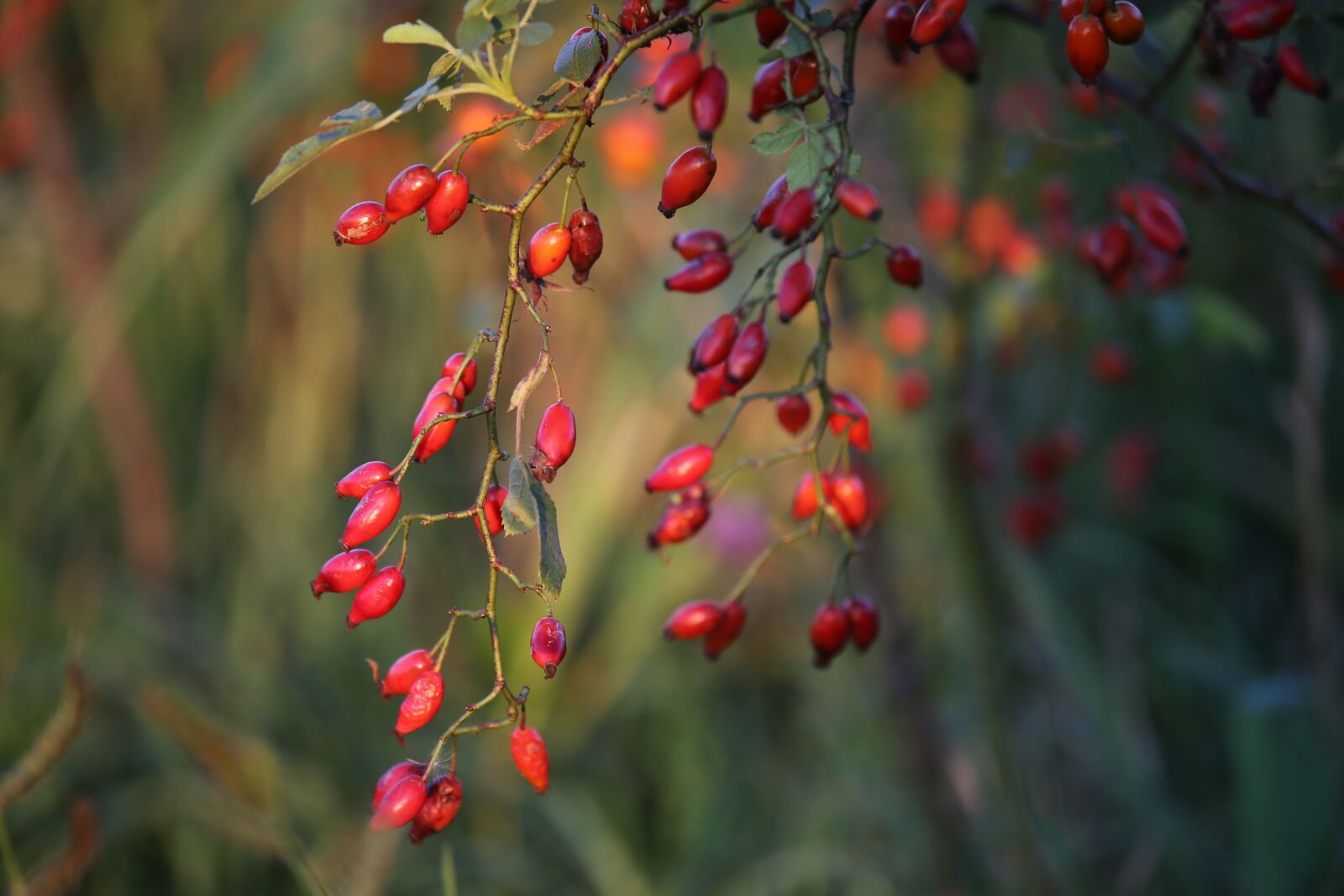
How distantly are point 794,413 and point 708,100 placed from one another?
206 millimetres

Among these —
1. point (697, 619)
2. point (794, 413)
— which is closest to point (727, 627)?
point (697, 619)

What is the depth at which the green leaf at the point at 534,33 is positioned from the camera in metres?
0.39

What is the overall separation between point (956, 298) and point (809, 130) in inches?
23.7

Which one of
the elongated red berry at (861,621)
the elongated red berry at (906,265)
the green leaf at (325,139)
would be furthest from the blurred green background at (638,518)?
the green leaf at (325,139)

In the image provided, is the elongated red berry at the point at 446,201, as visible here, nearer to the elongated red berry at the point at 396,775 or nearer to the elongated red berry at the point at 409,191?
the elongated red berry at the point at 409,191

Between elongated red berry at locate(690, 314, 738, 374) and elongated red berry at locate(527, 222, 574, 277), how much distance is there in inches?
3.3

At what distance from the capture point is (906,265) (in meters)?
0.51

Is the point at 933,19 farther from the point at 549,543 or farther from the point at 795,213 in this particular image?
the point at 549,543

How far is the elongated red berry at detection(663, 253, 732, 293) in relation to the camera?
0.50 meters

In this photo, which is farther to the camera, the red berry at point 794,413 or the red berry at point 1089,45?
the red berry at point 794,413

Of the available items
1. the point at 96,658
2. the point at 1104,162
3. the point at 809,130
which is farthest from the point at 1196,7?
the point at 96,658

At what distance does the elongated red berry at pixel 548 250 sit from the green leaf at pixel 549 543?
0.27 ft

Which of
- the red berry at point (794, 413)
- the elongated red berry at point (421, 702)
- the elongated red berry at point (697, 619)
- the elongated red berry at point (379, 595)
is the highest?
the elongated red berry at point (379, 595)

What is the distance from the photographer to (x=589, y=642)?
1.96 metres
